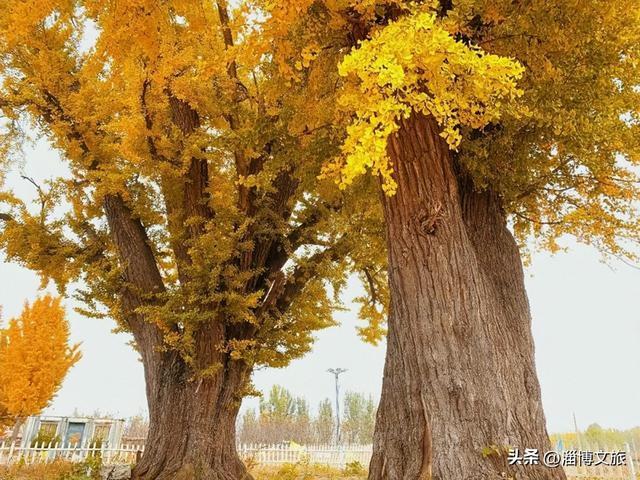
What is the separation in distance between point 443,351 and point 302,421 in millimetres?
39580

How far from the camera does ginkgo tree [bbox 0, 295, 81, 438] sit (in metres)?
18.4

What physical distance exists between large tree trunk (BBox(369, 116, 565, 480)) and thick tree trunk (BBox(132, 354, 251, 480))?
271cm

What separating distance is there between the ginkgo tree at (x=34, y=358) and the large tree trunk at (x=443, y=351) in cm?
1864

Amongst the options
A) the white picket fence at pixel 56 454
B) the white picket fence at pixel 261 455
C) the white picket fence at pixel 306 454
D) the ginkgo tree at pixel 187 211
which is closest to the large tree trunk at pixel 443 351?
the ginkgo tree at pixel 187 211

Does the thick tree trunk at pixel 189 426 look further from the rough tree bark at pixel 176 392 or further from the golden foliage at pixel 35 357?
the golden foliage at pixel 35 357

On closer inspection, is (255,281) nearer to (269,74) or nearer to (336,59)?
(269,74)

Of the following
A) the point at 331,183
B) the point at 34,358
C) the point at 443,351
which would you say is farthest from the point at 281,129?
the point at 34,358

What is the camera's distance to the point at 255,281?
24.5ft

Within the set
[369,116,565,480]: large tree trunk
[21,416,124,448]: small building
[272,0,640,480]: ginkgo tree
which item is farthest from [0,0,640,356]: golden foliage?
[21,416,124,448]: small building

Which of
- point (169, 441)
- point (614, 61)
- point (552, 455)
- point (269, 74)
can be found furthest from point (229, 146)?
point (552, 455)

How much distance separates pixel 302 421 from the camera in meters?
40.3

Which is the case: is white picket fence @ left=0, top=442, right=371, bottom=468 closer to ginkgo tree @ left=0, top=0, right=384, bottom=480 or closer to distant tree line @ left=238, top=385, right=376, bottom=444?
ginkgo tree @ left=0, top=0, right=384, bottom=480

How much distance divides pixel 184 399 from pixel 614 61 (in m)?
6.62

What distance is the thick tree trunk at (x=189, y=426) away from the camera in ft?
19.9
